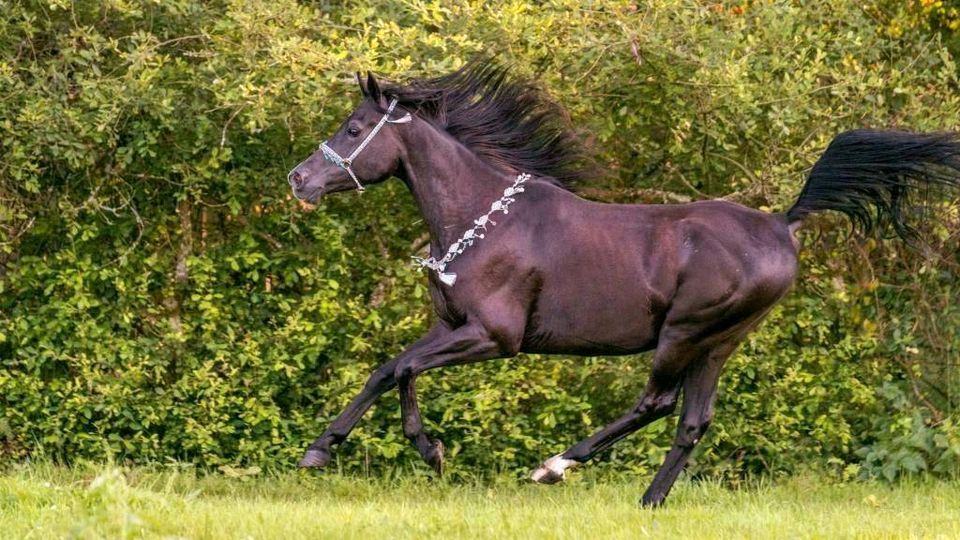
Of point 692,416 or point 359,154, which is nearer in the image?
point 359,154

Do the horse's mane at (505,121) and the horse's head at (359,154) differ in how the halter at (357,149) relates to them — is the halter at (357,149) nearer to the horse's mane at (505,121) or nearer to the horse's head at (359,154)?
the horse's head at (359,154)

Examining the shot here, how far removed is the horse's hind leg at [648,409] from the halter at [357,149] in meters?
1.68

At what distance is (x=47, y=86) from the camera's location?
8.76 m

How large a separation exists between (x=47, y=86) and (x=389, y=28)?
2.19m

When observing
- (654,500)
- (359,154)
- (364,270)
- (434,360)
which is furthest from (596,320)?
(364,270)

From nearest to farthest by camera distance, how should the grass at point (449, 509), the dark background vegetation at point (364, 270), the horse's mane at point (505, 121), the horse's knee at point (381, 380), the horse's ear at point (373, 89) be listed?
the grass at point (449, 509)
the horse's knee at point (381, 380)
the horse's ear at point (373, 89)
the horse's mane at point (505, 121)
the dark background vegetation at point (364, 270)

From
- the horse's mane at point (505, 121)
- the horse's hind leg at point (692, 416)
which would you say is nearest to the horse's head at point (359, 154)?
the horse's mane at point (505, 121)

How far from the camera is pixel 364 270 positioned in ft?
31.9

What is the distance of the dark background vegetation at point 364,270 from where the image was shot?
8867 mm

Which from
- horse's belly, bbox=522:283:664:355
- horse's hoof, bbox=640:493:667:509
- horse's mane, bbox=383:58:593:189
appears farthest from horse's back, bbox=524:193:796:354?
horse's hoof, bbox=640:493:667:509

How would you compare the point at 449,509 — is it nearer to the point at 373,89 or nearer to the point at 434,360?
the point at 434,360

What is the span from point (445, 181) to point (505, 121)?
0.54 m

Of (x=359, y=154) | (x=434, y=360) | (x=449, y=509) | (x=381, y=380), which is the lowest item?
(x=449, y=509)

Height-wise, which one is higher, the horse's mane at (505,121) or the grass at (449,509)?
the horse's mane at (505,121)
